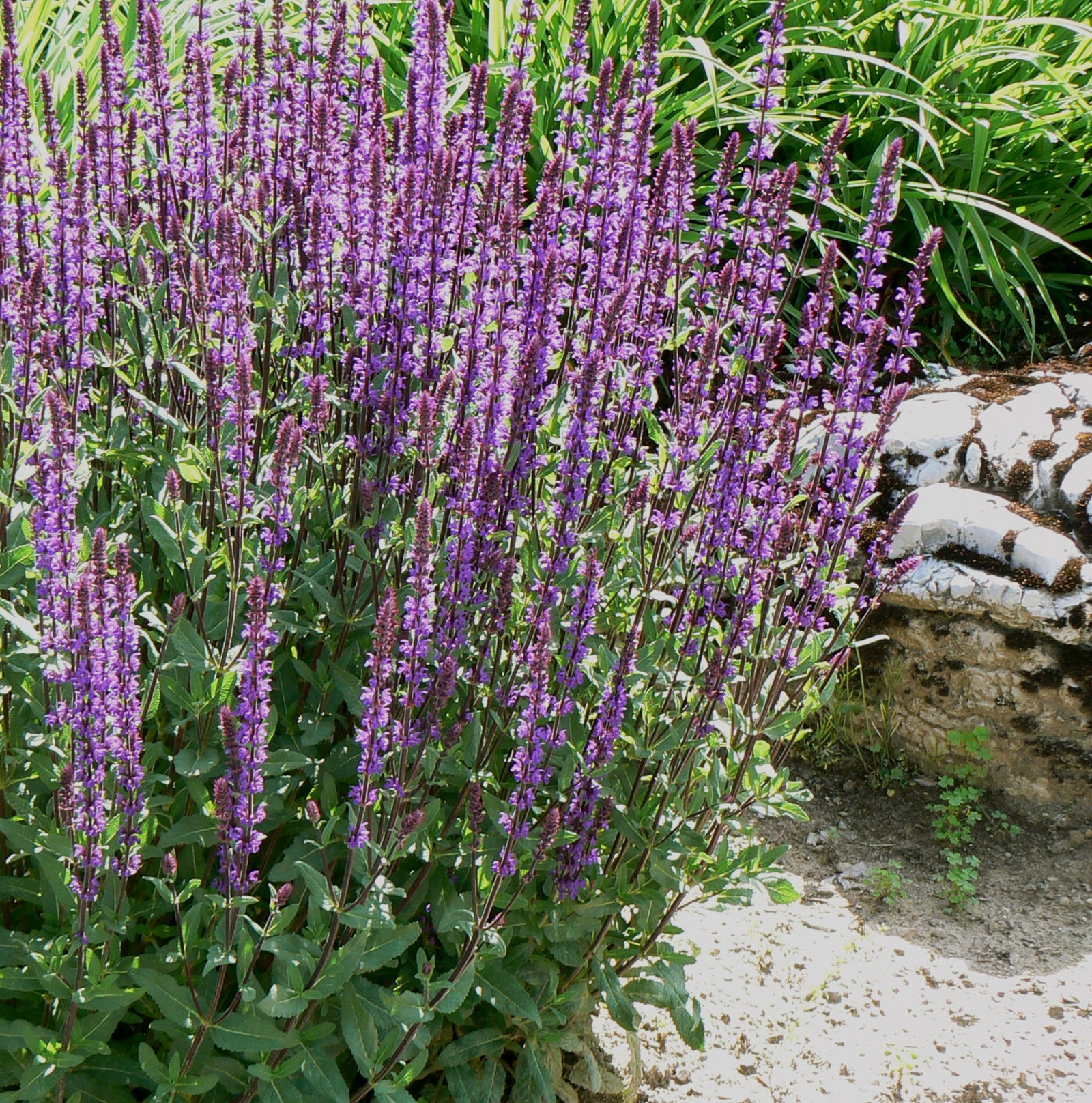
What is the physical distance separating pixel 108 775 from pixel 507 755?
3.32 ft

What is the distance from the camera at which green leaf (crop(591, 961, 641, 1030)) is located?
116 inches

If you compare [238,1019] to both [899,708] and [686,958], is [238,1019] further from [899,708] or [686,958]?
[899,708]

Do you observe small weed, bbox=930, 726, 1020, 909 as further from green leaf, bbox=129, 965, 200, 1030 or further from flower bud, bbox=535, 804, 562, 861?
green leaf, bbox=129, 965, 200, 1030

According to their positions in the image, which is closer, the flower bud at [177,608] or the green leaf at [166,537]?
the flower bud at [177,608]

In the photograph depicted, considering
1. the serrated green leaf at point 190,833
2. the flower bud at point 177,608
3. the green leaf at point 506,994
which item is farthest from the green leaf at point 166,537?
the green leaf at point 506,994

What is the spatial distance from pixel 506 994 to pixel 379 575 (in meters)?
1.05

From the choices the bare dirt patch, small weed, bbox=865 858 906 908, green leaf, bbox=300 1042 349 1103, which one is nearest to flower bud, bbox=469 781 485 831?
green leaf, bbox=300 1042 349 1103

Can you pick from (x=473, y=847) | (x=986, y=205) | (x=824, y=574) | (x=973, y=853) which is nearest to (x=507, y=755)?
(x=473, y=847)

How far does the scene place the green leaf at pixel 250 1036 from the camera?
7.62ft

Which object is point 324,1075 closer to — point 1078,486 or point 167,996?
point 167,996

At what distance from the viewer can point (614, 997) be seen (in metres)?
2.94

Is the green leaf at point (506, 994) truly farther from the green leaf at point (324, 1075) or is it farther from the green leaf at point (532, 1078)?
the green leaf at point (324, 1075)

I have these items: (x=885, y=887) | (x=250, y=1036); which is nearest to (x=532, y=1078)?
(x=250, y=1036)

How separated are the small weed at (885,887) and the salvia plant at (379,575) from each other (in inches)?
64.6
